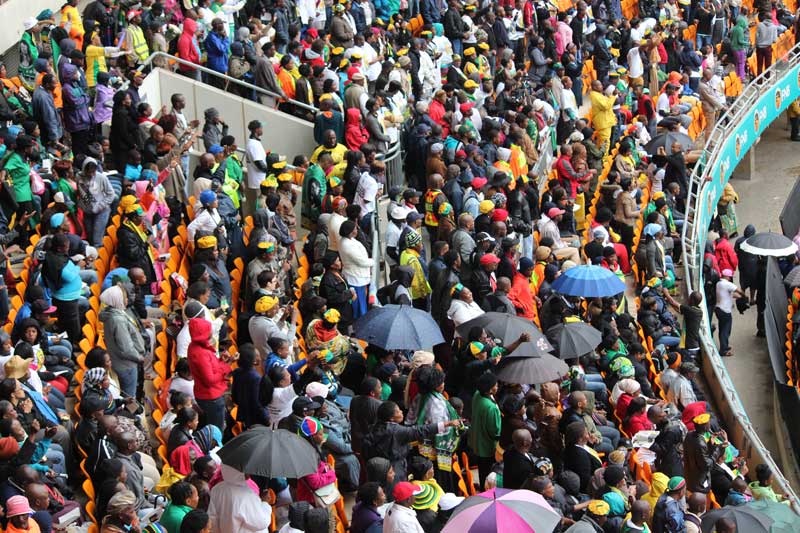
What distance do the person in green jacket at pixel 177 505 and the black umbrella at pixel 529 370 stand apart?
3.47 metres

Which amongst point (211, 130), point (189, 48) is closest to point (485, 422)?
point (211, 130)

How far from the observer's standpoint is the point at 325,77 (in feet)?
61.6

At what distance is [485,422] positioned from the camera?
38.2 ft

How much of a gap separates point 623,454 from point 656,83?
15071 millimetres

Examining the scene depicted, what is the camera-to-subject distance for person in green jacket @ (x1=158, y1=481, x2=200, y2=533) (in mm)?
9594

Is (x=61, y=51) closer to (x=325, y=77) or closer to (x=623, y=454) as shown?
(x=325, y=77)

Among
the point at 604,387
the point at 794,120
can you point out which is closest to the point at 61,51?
the point at 604,387

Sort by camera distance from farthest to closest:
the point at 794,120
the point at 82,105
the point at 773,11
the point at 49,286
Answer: the point at 794,120 < the point at 773,11 < the point at 82,105 < the point at 49,286

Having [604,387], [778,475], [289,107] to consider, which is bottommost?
[778,475]

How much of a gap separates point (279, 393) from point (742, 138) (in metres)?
15.8

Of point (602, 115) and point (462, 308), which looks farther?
point (602, 115)

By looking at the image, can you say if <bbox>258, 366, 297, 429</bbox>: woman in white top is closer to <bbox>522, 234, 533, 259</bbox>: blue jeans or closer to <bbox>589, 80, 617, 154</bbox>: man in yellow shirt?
<bbox>522, 234, 533, 259</bbox>: blue jeans

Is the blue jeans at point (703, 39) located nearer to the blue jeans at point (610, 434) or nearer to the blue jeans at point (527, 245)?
the blue jeans at point (527, 245)

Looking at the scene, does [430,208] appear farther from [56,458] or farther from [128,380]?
[56,458]
